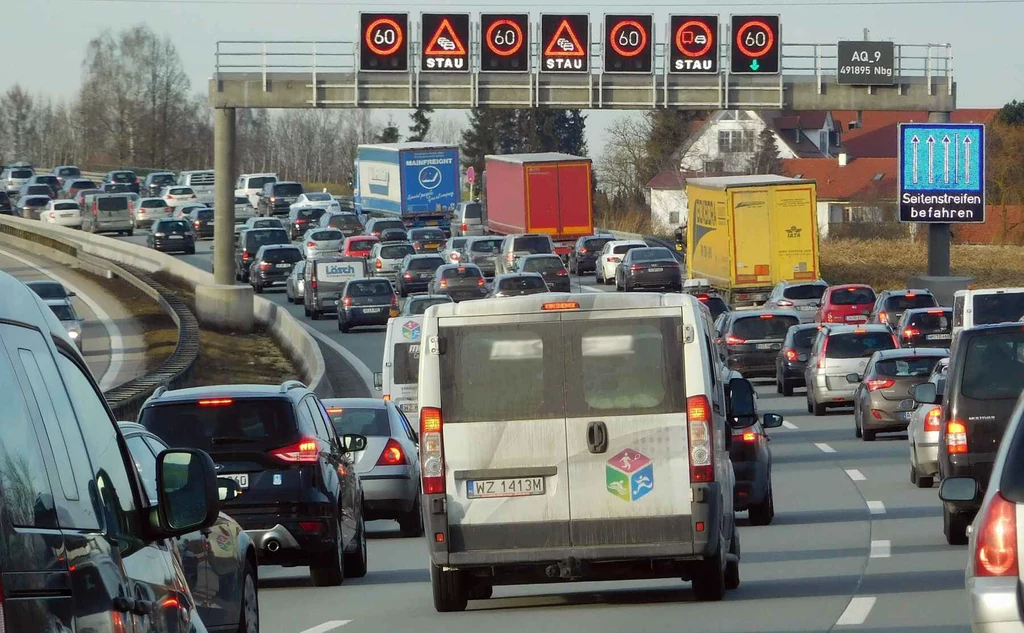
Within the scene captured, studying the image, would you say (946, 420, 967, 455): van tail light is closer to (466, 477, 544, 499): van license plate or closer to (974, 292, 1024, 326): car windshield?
(466, 477, 544, 499): van license plate

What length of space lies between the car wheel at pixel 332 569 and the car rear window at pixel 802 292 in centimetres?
3670

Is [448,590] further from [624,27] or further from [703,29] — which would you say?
[624,27]

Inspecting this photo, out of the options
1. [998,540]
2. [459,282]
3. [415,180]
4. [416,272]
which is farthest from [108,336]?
[998,540]

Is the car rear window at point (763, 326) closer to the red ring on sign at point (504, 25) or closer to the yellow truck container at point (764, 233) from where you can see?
the yellow truck container at point (764, 233)

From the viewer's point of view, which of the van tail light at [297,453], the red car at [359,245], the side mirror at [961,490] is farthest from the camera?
the red car at [359,245]

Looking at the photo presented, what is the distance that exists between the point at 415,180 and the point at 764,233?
3090cm

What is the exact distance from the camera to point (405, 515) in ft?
60.4

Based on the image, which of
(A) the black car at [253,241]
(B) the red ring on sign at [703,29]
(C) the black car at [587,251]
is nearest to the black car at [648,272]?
(C) the black car at [587,251]

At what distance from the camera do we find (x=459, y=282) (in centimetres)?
5550

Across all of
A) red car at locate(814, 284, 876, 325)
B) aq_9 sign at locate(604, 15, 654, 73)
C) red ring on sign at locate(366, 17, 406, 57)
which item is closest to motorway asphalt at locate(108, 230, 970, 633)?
red car at locate(814, 284, 876, 325)

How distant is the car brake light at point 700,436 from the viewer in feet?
Answer: 37.3

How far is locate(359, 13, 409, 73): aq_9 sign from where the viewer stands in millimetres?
51531

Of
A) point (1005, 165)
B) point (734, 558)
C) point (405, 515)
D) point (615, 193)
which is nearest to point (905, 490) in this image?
point (405, 515)

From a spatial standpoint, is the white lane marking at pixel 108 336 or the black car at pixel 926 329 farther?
the white lane marking at pixel 108 336
